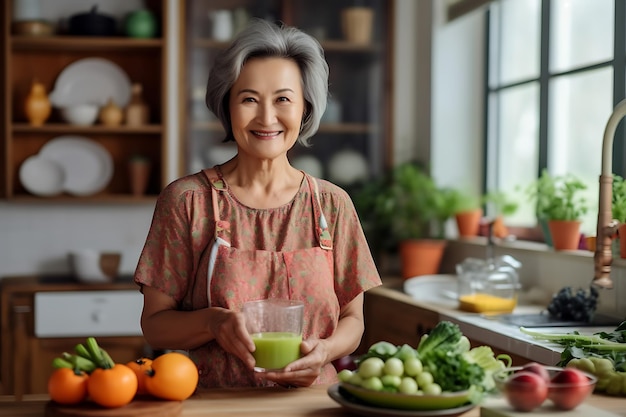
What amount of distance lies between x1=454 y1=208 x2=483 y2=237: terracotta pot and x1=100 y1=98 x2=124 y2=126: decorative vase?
1805mm

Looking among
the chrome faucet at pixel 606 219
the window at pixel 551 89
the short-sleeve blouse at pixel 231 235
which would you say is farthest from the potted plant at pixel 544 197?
the short-sleeve blouse at pixel 231 235

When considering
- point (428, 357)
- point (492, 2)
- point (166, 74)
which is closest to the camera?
point (428, 357)

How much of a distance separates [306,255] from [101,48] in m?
2.97

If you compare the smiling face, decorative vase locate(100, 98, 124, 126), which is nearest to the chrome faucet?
the smiling face

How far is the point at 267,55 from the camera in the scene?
2.17 meters

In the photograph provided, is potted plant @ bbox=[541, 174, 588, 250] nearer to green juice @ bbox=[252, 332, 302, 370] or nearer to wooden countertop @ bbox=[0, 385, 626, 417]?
wooden countertop @ bbox=[0, 385, 626, 417]

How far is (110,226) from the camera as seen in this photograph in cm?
485

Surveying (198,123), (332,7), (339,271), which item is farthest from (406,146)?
(339,271)

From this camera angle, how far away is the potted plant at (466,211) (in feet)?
14.7

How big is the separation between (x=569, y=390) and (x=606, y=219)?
816 mm

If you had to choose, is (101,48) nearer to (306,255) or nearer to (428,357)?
(306,255)

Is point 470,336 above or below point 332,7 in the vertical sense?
below

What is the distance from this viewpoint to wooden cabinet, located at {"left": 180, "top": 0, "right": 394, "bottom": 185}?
186 inches

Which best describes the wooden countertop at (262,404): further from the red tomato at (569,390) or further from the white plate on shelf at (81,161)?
the white plate on shelf at (81,161)
